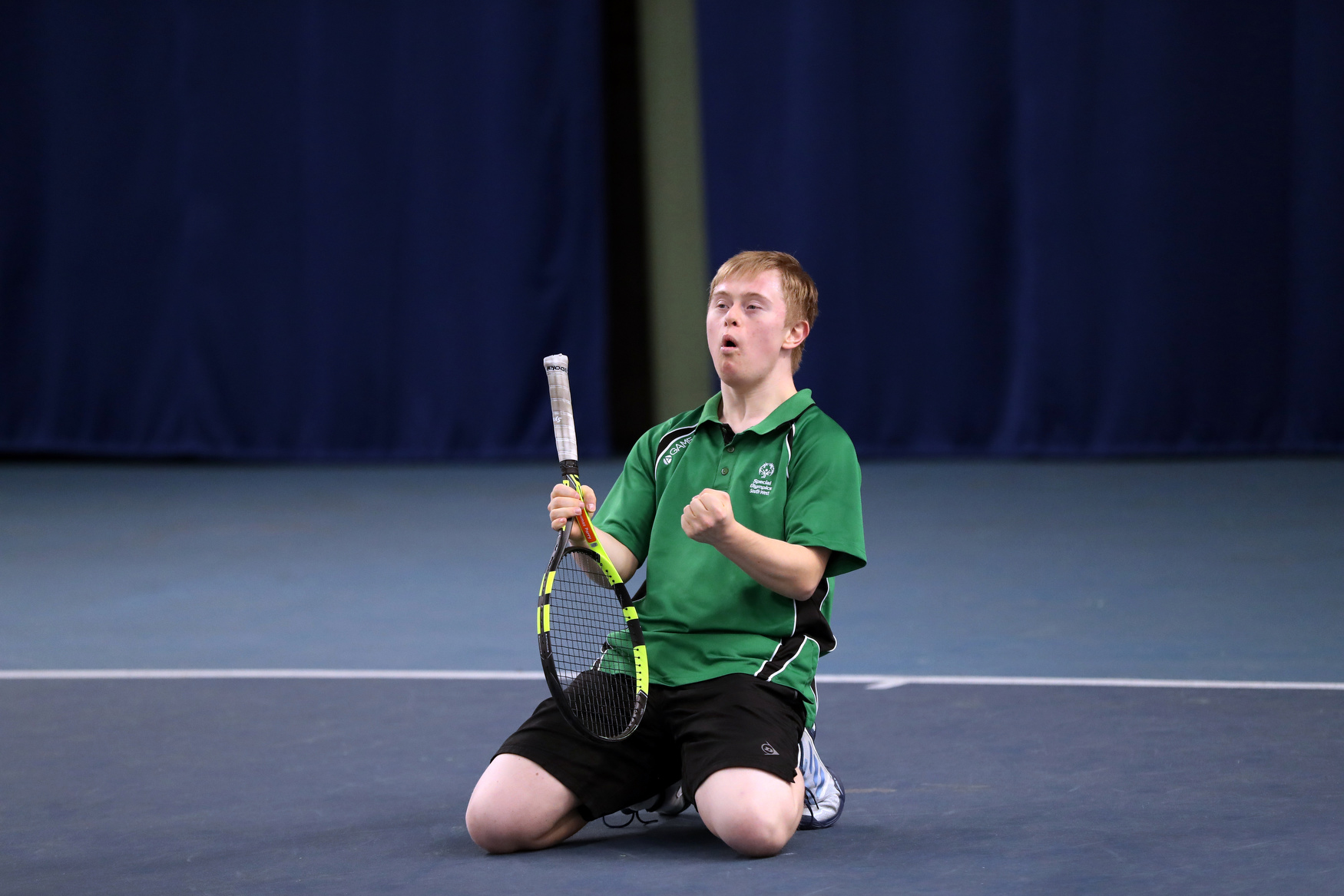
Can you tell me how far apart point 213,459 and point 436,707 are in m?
5.47

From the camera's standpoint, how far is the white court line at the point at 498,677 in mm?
3314

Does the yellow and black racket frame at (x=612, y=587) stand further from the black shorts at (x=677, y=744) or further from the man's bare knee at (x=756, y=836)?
the man's bare knee at (x=756, y=836)

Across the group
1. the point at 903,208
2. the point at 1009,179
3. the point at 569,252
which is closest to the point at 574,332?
the point at 569,252

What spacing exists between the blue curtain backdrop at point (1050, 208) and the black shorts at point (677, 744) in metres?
5.32

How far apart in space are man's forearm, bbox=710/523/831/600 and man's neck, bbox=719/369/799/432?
0.75ft

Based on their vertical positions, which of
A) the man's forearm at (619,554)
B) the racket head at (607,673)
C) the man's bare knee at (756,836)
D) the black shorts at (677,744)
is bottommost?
the man's bare knee at (756,836)

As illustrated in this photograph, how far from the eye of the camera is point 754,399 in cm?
251

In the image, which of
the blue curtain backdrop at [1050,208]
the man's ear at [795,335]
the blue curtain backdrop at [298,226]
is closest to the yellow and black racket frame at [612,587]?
the man's ear at [795,335]

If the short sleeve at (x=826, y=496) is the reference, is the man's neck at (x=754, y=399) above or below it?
above

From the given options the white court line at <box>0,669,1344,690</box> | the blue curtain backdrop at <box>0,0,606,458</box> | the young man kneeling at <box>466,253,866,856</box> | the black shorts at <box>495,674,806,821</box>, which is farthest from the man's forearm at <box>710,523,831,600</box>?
the blue curtain backdrop at <box>0,0,606,458</box>

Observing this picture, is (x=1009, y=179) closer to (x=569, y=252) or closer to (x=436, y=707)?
(x=569, y=252)

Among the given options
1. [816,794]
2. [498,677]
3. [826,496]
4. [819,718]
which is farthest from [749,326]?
[498,677]

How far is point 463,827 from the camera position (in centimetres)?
247

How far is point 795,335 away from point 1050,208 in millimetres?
5256
